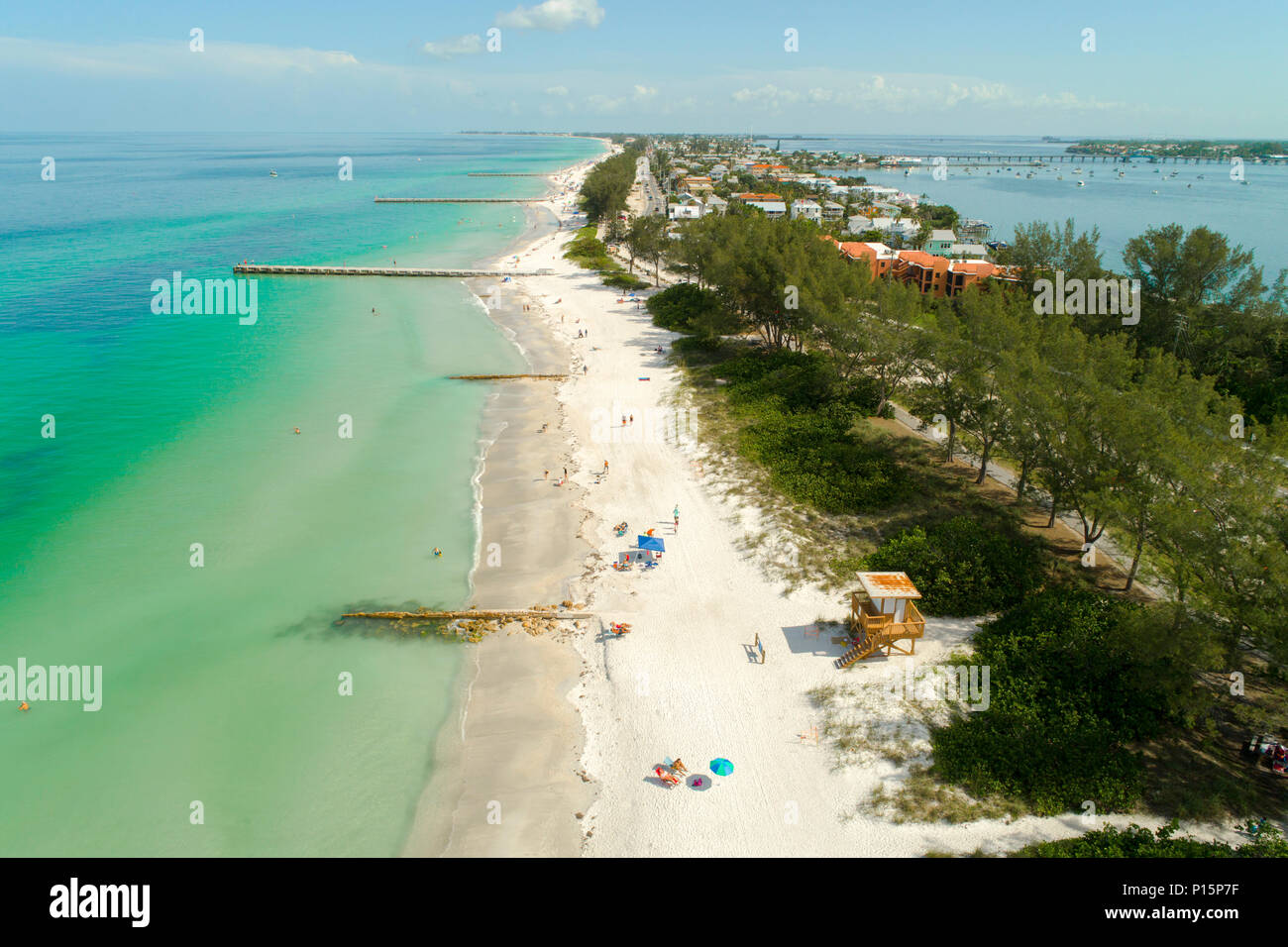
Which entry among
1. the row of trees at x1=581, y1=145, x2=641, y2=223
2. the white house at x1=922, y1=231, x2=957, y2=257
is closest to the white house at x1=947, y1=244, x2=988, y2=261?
the white house at x1=922, y1=231, x2=957, y2=257

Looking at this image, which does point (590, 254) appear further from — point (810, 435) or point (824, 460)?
point (824, 460)

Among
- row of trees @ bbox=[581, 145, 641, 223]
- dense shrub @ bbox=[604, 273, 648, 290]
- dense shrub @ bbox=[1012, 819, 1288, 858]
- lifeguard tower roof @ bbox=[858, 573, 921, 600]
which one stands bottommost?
dense shrub @ bbox=[1012, 819, 1288, 858]

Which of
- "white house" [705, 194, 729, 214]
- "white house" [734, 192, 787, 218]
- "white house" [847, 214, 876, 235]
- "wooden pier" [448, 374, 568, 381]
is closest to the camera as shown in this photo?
"wooden pier" [448, 374, 568, 381]

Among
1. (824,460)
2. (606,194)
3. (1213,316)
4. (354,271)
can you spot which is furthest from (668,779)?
(606,194)

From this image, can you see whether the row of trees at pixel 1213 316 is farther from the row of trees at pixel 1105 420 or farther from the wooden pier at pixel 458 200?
the wooden pier at pixel 458 200

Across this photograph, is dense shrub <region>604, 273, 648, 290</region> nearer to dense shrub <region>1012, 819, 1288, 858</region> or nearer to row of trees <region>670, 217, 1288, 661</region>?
row of trees <region>670, 217, 1288, 661</region>

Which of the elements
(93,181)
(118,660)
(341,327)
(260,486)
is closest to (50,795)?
(118,660)
